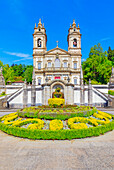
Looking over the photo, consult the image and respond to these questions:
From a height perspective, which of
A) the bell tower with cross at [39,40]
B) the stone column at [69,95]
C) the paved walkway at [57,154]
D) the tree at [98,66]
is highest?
the bell tower with cross at [39,40]

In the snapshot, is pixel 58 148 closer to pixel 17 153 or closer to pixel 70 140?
pixel 70 140

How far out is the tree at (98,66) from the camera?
124 feet

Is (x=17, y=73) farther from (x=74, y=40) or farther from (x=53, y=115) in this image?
(x=53, y=115)

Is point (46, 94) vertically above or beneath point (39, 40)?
beneath

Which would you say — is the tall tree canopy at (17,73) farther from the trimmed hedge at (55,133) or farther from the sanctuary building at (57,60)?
the trimmed hedge at (55,133)

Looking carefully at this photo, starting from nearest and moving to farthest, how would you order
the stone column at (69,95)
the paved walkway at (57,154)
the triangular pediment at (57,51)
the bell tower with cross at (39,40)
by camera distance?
1. the paved walkway at (57,154)
2. the stone column at (69,95)
3. the triangular pediment at (57,51)
4. the bell tower with cross at (39,40)

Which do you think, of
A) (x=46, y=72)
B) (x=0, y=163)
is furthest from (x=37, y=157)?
(x=46, y=72)

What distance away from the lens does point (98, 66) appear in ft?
126

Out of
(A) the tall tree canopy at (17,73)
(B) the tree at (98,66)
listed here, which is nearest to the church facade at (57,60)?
(B) the tree at (98,66)

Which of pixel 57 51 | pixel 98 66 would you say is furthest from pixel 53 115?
pixel 57 51

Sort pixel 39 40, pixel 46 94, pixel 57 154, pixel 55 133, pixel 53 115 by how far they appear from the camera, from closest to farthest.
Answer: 1. pixel 57 154
2. pixel 55 133
3. pixel 53 115
4. pixel 46 94
5. pixel 39 40

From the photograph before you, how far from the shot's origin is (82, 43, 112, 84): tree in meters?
37.7

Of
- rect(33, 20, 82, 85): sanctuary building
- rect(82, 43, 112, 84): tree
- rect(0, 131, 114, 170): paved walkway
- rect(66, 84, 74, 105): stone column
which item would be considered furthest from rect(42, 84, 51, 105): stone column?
rect(82, 43, 112, 84): tree

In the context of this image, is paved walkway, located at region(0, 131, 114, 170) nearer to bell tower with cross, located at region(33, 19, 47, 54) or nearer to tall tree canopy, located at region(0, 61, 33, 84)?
bell tower with cross, located at region(33, 19, 47, 54)
